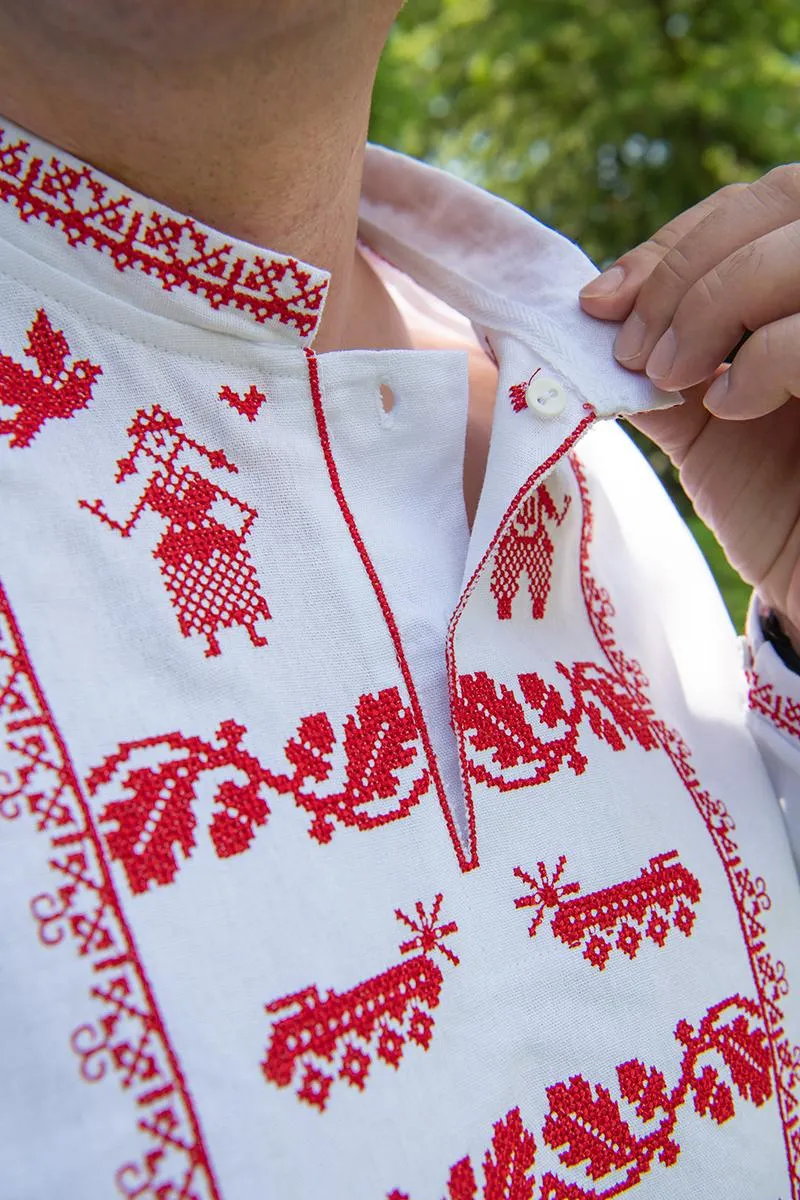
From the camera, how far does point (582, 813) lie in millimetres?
889

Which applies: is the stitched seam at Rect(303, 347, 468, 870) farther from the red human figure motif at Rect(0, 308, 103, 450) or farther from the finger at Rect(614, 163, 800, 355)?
the finger at Rect(614, 163, 800, 355)

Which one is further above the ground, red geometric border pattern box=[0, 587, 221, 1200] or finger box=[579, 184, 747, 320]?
finger box=[579, 184, 747, 320]

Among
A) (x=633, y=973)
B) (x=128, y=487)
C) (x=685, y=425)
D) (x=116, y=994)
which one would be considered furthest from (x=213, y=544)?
(x=685, y=425)

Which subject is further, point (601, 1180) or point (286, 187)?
point (286, 187)

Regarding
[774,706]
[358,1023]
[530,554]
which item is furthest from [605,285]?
[358,1023]

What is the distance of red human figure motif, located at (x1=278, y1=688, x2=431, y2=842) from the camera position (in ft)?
2.45

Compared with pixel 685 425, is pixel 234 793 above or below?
below

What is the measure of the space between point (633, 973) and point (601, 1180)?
154 mm

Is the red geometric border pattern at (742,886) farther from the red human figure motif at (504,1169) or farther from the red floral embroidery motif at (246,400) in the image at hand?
the red floral embroidery motif at (246,400)

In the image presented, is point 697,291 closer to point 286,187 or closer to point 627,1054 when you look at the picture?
point 286,187

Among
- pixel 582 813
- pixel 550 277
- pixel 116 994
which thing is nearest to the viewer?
pixel 116 994

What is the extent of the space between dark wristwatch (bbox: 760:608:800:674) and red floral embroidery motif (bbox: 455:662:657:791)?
0.84 feet

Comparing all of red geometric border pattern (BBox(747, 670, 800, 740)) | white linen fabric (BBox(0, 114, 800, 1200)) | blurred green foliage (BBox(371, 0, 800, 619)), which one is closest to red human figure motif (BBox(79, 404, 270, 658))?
white linen fabric (BBox(0, 114, 800, 1200))

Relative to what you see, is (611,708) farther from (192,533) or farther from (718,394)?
(192,533)
